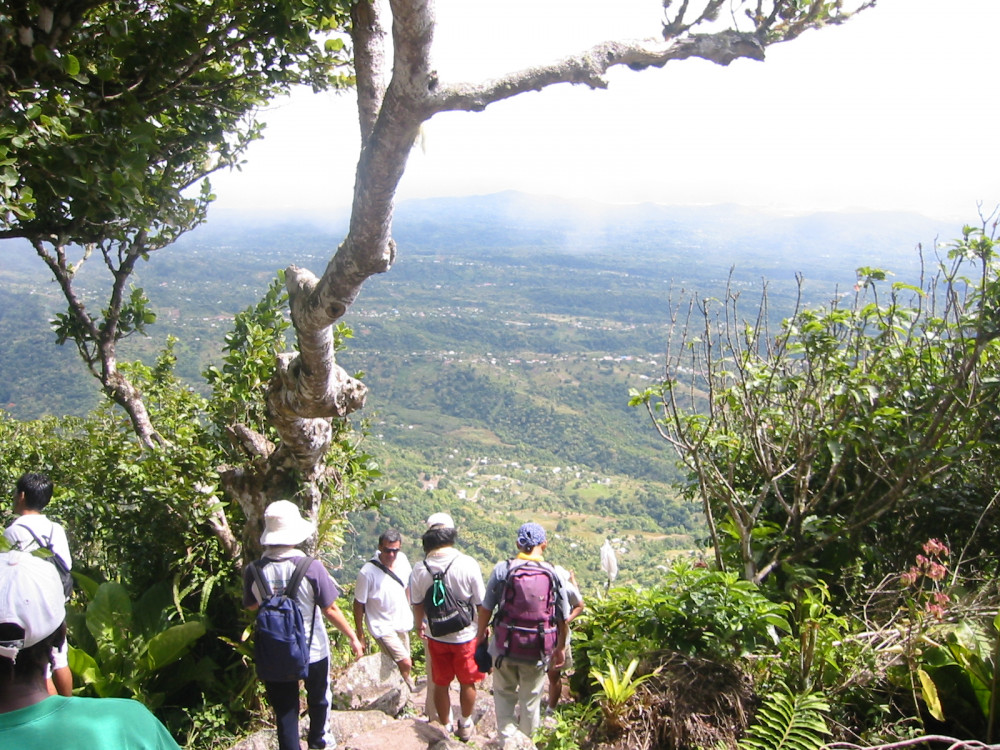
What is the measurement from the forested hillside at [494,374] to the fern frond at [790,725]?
112 inches

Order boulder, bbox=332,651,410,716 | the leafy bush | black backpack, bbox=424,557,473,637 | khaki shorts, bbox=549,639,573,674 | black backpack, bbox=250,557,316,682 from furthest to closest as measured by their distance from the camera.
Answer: boulder, bbox=332,651,410,716
khaki shorts, bbox=549,639,573,674
black backpack, bbox=424,557,473,637
the leafy bush
black backpack, bbox=250,557,316,682

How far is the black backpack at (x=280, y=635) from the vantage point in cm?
337

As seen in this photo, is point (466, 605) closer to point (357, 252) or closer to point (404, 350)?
Answer: point (357, 252)

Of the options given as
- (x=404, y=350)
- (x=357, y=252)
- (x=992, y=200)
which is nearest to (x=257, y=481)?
(x=357, y=252)

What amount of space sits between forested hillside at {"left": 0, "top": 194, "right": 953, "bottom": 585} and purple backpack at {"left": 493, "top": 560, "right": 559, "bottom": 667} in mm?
2696

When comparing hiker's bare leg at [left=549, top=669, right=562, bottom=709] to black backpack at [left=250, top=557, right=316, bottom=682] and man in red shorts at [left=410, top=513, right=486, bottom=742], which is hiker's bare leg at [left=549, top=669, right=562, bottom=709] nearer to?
man in red shorts at [left=410, top=513, right=486, bottom=742]

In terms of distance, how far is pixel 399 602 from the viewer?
193 inches

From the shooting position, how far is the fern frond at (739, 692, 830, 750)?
3.23 meters

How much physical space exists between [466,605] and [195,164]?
5.12m

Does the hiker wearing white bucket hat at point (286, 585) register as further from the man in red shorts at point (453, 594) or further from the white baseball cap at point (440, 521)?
the white baseball cap at point (440, 521)

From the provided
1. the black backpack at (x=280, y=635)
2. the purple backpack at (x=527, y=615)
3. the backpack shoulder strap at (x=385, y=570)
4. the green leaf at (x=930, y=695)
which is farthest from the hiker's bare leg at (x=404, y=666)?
the green leaf at (x=930, y=695)

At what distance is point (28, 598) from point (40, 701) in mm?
272

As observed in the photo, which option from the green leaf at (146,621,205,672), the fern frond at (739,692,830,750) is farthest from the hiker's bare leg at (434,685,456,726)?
the fern frond at (739,692,830,750)

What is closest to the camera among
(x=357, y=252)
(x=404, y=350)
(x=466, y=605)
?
(x=357, y=252)
